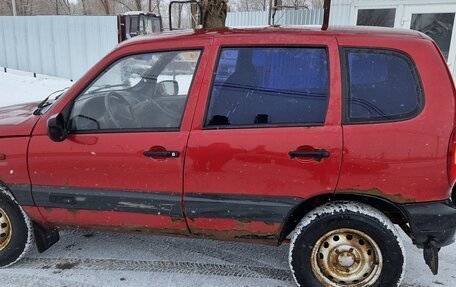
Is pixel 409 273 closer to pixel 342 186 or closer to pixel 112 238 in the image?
pixel 342 186

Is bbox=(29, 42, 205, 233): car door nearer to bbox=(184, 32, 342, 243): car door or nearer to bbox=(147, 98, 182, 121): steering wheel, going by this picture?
bbox=(147, 98, 182, 121): steering wheel

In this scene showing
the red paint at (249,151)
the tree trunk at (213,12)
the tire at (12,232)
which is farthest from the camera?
the tree trunk at (213,12)

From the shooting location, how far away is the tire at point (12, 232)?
3.13 m

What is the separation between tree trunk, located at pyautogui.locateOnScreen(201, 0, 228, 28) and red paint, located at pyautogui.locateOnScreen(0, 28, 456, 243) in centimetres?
377

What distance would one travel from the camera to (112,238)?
369 centimetres

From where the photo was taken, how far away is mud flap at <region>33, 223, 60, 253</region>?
323cm

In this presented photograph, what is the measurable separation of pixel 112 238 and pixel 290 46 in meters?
2.31

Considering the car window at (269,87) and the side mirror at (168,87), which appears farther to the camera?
the side mirror at (168,87)

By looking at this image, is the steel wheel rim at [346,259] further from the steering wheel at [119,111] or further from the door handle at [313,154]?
the steering wheel at [119,111]

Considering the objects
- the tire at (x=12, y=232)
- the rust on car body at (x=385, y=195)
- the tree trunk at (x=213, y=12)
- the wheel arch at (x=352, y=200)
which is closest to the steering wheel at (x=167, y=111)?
the wheel arch at (x=352, y=200)

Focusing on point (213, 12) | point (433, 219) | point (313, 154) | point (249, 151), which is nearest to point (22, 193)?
point (249, 151)

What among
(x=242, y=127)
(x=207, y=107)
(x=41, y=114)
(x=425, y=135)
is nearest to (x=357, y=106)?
(x=425, y=135)

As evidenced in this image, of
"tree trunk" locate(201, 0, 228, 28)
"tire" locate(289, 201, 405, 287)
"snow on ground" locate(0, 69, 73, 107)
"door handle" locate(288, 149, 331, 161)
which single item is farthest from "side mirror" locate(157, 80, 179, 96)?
"snow on ground" locate(0, 69, 73, 107)

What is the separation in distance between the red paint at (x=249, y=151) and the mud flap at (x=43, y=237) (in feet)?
1.17
